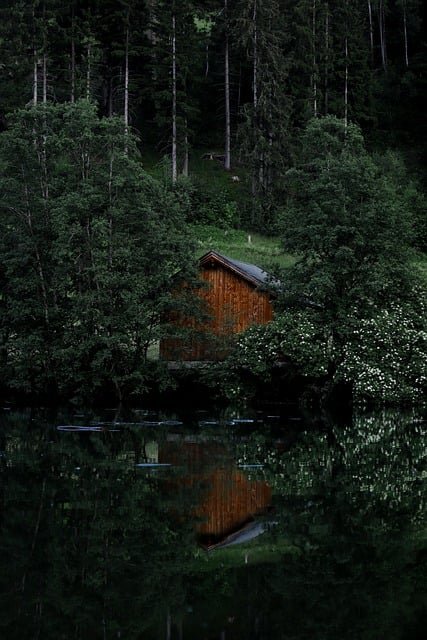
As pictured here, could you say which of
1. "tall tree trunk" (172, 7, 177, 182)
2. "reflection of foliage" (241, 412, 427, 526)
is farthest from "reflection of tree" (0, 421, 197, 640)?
"tall tree trunk" (172, 7, 177, 182)

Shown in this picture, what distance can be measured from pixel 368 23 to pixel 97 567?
79114mm

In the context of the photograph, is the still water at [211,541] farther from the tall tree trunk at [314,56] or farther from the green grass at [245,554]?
the tall tree trunk at [314,56]

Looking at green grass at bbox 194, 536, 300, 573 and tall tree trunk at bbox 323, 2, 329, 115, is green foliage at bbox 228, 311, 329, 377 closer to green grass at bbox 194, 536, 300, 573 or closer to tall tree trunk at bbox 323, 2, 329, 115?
green grass at bbox 194, 536, 300, 573

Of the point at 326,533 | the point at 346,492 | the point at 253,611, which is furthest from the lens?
the point at 346,492

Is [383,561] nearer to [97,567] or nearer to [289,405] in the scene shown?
[97,567]

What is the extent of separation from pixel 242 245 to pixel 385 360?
21970 mm

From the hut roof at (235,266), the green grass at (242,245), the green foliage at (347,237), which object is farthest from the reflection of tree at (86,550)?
the green grass at (242,245)

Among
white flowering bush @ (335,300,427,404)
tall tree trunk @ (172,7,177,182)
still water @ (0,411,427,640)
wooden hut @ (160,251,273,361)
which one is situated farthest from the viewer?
tall tree trunk @ (172,7,177,182)

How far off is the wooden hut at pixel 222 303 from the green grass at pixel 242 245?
37.1ft

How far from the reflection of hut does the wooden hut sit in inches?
572

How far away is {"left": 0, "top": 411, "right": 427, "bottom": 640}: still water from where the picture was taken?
296 inches

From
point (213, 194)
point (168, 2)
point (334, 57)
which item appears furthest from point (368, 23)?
point (213, 194)

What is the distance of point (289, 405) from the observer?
30781mm

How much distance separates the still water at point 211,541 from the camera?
296 inches
